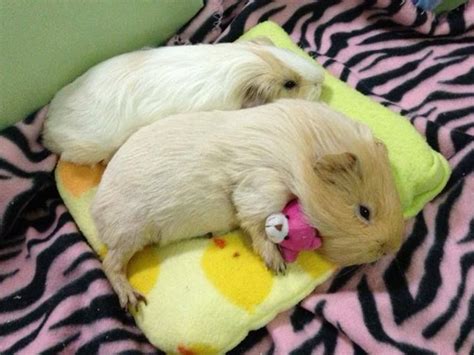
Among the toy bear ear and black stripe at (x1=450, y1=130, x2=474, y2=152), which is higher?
the toy bear ear

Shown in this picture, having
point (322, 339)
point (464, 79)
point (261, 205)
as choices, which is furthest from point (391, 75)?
point (322, 339)

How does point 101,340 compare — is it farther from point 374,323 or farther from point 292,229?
point 374,323

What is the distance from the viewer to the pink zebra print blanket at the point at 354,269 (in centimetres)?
144

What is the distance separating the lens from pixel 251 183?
4.54 ft

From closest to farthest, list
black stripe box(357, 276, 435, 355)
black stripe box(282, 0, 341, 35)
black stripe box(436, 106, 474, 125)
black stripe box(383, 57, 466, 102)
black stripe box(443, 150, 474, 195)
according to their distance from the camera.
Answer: black stripe box(357, 276, 435, 355) → black stripe box(443, 150, 474, 195) → black stripe box(436, 106, 474, 125) → black stripe box(383, 57, 466, 102) → black stripe box(282, 0, 341, 35)

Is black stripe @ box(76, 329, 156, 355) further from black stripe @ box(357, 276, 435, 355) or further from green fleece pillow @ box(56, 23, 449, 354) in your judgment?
black stripe @ box(357, 276, 435, 355)

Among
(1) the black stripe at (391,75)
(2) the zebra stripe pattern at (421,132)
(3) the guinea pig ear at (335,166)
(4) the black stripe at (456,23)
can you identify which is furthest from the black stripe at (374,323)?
(4) the black stripe at (456,23)

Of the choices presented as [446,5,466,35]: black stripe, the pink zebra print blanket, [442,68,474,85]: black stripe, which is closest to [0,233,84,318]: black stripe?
the pink zebra print blanket

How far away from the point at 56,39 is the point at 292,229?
0.88 m

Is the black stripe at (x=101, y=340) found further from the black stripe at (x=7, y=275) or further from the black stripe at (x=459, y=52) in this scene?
the black stripe at (x=459, y=52)

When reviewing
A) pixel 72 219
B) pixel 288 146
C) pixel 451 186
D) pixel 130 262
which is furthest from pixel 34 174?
pixel 451 186

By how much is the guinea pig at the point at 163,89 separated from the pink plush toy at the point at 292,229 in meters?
0.39

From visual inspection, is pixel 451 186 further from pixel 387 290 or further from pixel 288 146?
pixel 288 146

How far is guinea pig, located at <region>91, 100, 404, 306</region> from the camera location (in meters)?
1.31
